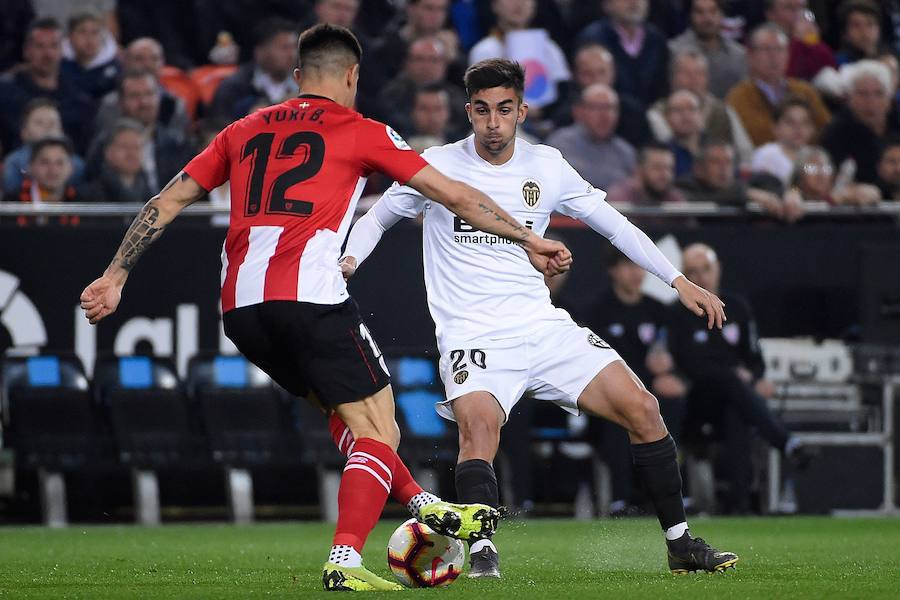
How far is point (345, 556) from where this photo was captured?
6.01 meters

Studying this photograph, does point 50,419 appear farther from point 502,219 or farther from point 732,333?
point 502,219

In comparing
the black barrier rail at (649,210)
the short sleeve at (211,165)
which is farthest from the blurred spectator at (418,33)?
the short sleeve at (211,165)

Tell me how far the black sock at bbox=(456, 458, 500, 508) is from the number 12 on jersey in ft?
4.86

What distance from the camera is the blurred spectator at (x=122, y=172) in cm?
1194

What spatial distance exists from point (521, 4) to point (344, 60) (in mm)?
8444

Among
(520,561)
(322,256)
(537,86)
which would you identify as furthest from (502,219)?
(537,86)

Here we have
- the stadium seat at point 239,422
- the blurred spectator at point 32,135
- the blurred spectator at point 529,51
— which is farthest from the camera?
the blurred spectator at point 529,51

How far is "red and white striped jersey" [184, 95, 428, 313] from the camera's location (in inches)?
243

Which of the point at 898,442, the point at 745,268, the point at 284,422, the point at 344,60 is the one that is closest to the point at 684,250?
the point at 745,268

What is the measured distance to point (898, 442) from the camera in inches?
492

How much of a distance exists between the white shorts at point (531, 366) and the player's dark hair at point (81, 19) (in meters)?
7.25

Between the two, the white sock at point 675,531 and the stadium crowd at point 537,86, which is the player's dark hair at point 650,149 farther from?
the white sock at point 675,531

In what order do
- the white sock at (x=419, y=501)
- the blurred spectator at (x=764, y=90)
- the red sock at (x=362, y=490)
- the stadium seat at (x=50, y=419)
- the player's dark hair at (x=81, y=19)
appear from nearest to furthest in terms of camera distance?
the red sock at (x=362, y=490) → the white sock at (x=419, y=501) → the stadium seat at (x=50, y=419) → the player's dark hair at (x=81, y=19) → the blurred spectator at (x=764, y=90)

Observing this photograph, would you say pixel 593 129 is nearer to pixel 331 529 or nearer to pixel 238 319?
pixel 331 529
